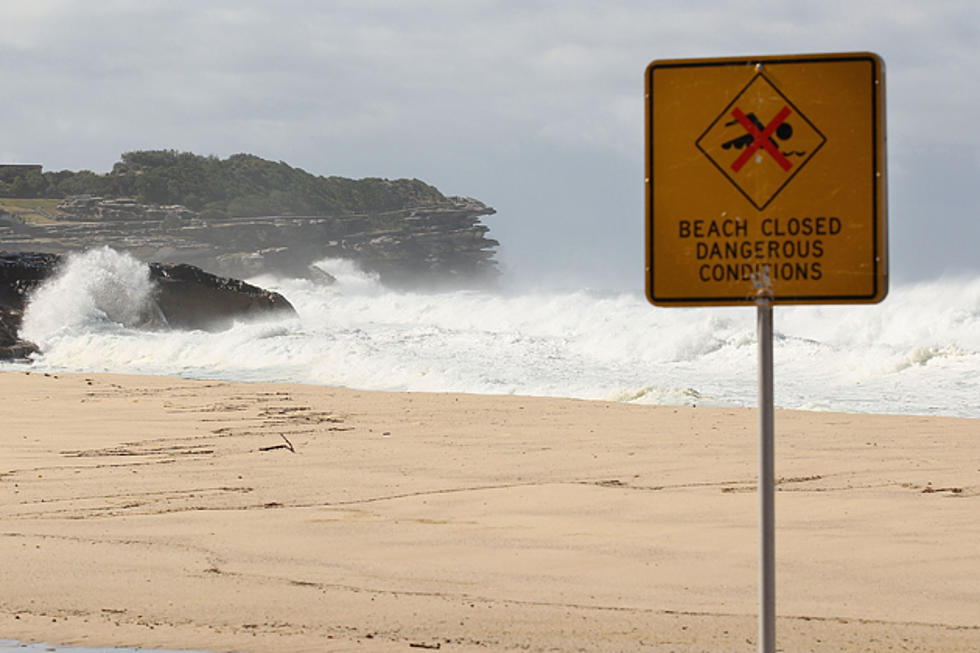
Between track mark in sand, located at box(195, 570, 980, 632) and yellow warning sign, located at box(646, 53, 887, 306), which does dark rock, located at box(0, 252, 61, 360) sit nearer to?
track mark in sand, located at box(195, 570, 980, 632)

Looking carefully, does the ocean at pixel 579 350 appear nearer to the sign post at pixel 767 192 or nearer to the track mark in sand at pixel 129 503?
the track mark in sand at pixel 129 503

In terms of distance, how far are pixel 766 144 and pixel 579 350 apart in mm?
19411

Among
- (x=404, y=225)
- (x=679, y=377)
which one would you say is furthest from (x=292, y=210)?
(x=679, y=377)

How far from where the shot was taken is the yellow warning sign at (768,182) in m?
2.44

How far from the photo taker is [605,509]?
6.30 m

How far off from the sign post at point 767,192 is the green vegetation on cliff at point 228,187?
88062 millimetres

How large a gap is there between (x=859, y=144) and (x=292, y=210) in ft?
306

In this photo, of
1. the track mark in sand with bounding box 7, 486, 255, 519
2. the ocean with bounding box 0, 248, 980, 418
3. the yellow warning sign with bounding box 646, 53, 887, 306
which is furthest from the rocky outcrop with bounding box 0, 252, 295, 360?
the yellow warning sign with bounding box 646, 53, 887, 306

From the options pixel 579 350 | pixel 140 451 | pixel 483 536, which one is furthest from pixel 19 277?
pixel 483 536

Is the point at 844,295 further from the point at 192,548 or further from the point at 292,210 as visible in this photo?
the point at 292,210

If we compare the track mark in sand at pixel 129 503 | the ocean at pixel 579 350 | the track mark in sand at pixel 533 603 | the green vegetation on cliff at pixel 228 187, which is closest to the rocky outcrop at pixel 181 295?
the ocean at pixel 579 350

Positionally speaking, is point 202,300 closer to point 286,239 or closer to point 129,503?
point 129,503

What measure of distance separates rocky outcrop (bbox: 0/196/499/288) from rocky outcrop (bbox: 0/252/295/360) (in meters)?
49.8

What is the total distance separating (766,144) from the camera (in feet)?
8.16
